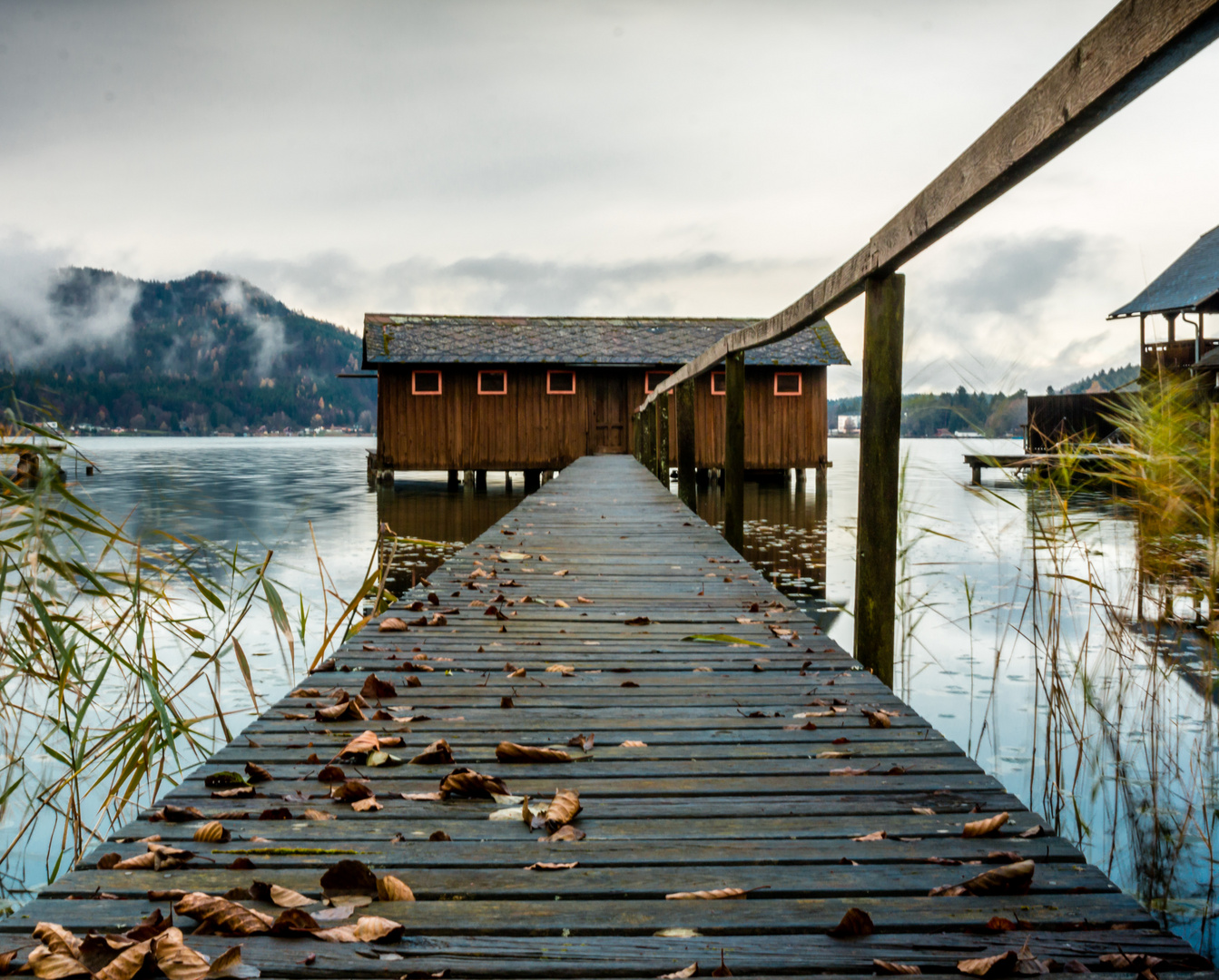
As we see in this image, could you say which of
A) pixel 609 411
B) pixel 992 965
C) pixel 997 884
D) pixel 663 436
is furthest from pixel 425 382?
pixel 992 965

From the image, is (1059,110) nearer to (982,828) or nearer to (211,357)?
(982,828)

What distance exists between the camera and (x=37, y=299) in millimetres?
4020

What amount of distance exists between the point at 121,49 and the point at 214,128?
21.2ft

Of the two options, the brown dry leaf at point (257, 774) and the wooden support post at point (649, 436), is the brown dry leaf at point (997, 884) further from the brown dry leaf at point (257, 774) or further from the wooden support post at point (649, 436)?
the wooden support post at point (649, 436)

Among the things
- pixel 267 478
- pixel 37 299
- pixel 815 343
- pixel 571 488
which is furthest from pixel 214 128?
pixel 37 299

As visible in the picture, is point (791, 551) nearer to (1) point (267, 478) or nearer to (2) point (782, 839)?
(2) point (782, 839)

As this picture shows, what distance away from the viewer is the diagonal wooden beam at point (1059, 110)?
1.28m

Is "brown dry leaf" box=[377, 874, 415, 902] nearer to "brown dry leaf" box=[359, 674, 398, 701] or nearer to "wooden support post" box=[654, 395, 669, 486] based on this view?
"brown dry leaf" box=[359, 674, 398, 701]

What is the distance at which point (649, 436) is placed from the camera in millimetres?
12570

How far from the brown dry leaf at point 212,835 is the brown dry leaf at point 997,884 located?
3.44 feet

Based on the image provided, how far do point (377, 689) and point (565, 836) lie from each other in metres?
0.89

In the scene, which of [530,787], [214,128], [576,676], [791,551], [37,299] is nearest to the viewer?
[530,787]

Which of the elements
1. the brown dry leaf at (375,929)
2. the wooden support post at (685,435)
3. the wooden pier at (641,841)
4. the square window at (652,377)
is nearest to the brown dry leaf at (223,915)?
the wooden pier at (641,841)

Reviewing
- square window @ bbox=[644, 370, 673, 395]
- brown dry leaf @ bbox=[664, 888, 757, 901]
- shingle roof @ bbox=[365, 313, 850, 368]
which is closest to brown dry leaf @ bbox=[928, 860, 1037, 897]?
brown dry leaf @ bbox=[664, 888, 757, 901]
